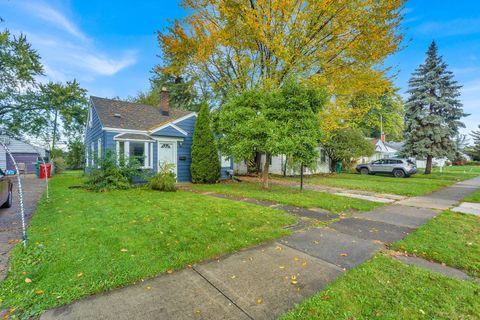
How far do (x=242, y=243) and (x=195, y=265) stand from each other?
0.97 metres

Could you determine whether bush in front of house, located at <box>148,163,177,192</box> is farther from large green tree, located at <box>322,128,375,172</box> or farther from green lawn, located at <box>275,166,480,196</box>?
large green tree, located at <box>322,128,375,172</box>

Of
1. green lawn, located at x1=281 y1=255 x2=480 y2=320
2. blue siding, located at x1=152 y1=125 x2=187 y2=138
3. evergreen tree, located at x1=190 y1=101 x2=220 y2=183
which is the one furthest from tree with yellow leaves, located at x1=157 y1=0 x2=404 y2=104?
green lawn, located at x1=281 y1=255 x2=480 y2=320

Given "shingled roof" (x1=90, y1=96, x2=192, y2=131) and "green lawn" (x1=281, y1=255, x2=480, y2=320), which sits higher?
"shingled roof" (x1=90, y1=96, x2=192, y2=131)

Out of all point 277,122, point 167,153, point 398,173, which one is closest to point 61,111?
point 167,153

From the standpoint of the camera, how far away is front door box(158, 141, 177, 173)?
37.1 feet

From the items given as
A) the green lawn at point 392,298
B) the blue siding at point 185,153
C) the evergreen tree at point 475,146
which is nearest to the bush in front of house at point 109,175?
the blue siding at point 185,153

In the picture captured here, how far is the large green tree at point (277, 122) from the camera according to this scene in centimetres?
797

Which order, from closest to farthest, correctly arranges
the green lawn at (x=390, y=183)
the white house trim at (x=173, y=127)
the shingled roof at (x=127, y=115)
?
the green lawn at (x=390, y=183) → the shingled roof at (x=127, y=115) → the white house trim at (x=173, y=127)

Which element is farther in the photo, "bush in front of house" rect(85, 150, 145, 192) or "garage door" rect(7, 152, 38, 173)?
"garage door" rect(7, 152, 38, 173)

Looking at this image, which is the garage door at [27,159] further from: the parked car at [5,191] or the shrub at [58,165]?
the parked car at [5,191]

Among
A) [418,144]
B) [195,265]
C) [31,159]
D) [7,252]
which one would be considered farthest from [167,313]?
[31,159]

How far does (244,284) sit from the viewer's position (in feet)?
8.46

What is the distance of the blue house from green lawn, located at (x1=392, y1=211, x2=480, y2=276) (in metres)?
9.63

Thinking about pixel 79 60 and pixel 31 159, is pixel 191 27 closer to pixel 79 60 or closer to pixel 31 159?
pixel 79 60
